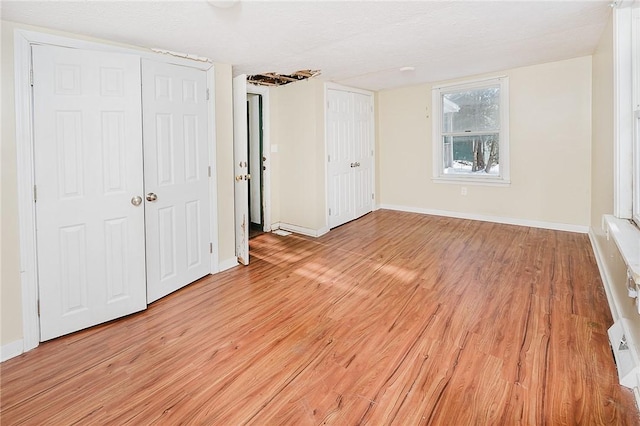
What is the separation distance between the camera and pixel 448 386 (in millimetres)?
1764

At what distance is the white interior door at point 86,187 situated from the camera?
2.24m

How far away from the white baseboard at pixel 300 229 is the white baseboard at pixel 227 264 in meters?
1.47

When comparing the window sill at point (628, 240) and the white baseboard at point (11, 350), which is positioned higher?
the window sill at point (628, 240)

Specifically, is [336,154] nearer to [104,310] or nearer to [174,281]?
[174,281]

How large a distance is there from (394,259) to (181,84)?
8.85 ft

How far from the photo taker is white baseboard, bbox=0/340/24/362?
211cm

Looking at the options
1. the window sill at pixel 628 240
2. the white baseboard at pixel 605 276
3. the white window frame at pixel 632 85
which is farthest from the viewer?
the white baseboard at pixel 605 276

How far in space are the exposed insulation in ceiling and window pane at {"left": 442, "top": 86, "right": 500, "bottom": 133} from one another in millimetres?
2478

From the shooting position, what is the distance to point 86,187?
2396 mm

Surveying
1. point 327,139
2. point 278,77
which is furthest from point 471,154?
point 278,77

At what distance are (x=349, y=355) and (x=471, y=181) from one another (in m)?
4.31

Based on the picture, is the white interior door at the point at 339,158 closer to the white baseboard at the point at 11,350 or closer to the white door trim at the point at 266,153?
the white door trim at the point at 266,153

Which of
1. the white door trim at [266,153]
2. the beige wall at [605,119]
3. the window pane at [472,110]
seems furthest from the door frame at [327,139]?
the beige wall at [605,119]

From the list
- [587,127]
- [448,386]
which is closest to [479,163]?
[587,127]
